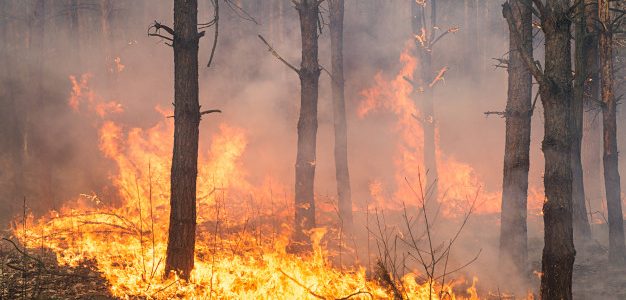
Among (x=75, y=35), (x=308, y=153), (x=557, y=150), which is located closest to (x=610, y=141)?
(x=557, y=150)

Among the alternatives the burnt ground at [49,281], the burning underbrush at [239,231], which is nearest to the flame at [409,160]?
the burning underbrush at [239,231]

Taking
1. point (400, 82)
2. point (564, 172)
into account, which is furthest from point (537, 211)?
point (564, 172)

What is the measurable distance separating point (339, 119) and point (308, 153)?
12.4 ft

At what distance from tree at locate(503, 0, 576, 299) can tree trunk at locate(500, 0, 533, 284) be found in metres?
3.51

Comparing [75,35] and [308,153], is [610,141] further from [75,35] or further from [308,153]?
[75,35]

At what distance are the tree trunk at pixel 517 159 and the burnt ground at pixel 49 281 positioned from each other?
6824mm

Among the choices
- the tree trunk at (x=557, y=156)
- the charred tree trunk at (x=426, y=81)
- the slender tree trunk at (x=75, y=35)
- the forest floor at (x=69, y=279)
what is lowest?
the forest floor at (x=69, y=279)

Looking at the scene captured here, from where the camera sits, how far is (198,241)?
9.20 meters

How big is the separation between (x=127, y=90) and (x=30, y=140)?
394 cm

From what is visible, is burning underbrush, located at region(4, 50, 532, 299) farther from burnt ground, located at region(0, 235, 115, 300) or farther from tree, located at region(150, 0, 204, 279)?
tree, located at region(150, 0, 204, 279)

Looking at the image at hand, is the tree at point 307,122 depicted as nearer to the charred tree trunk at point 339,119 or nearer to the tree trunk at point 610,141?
the charred tree trunk at point 339,119

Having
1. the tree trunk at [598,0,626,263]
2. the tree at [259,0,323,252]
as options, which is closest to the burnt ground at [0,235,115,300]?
the tree at [259,0,323,252]

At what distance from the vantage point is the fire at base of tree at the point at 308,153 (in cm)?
622

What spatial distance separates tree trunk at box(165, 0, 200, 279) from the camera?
6395 millimetres
